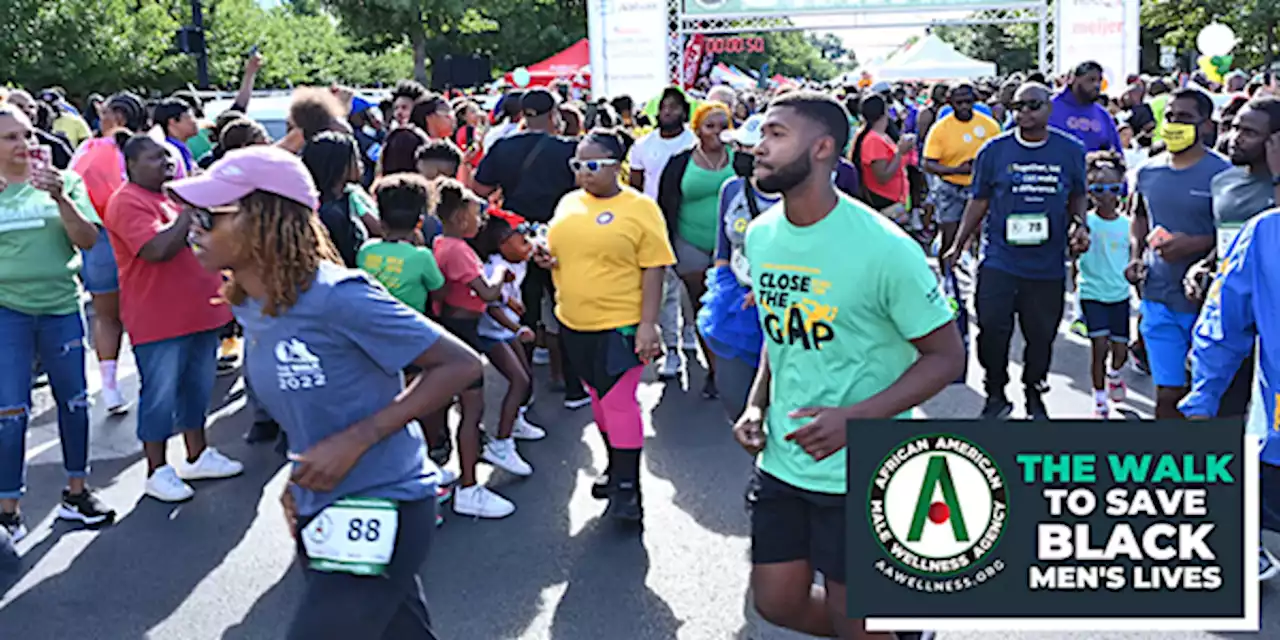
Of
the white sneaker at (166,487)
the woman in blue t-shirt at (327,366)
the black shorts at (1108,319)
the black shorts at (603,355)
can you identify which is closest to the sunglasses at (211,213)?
the woman in blue t-shirt at (327,366)

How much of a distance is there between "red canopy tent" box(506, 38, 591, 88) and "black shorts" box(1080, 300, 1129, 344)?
20.9m

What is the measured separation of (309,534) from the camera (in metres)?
2.98

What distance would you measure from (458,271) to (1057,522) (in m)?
3.49

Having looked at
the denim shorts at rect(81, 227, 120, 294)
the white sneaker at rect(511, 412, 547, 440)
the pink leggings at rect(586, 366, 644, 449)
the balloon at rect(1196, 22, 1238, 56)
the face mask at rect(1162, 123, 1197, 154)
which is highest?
the balloon at rect(1196, 22, 1238, 56)

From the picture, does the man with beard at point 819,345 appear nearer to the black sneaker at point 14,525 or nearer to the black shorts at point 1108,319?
the black sneaker at point 14,525

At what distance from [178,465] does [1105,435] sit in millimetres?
5215

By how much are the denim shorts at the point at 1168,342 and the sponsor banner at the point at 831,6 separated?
734 inches

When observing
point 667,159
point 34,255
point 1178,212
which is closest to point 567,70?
point 667,159

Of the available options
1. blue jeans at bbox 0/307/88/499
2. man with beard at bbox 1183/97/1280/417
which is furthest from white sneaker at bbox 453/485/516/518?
man with beard at bbox 1183/97/1280/417

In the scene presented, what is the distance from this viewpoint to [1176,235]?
574cm

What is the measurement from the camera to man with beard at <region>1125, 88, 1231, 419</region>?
572 cm

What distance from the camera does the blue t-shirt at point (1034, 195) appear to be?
6.47 metres

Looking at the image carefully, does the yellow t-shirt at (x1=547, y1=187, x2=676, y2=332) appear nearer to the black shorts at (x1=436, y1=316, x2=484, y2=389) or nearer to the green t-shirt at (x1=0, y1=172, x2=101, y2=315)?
the black shorts at (x1=436, y1=316, x2=484, y2=389)

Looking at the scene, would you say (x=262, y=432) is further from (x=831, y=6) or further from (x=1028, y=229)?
(x=831, y=6)
